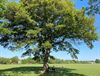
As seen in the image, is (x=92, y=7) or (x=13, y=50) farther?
(x=13, y=50)

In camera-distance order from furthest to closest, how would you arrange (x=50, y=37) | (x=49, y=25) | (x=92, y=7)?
(x=50, y=37) < (x=49, y=25) < (x=92, y=7)

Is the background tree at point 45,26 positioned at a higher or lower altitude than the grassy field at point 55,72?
higher

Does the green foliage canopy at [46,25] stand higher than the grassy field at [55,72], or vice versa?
the green foliage canopy at [46,25]

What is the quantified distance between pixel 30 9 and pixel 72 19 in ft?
22.6

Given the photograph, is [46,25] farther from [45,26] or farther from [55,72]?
[55,72]

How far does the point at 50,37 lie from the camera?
47.0 metres

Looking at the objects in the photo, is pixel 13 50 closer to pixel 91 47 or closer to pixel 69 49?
pixel 69 49

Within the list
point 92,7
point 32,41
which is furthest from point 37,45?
point 92,7

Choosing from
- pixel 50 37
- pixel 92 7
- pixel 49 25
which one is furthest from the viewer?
pixel 50 37

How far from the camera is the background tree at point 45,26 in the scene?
44.3 m

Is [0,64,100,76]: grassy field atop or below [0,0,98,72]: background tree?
below

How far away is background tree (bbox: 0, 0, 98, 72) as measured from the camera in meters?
44.3

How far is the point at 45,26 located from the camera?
44.8 meters

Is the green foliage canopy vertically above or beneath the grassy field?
above
